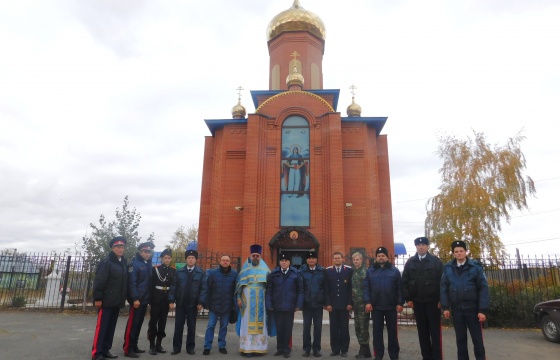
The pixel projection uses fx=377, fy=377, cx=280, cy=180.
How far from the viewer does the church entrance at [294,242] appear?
15.6 meters

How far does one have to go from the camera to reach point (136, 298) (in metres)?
5.91

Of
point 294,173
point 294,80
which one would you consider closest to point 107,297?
point 294,173

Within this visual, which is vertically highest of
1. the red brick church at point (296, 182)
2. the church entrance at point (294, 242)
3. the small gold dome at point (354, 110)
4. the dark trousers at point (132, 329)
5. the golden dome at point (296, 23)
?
the golden dome at point (296, 23)

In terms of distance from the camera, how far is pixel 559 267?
10.5m

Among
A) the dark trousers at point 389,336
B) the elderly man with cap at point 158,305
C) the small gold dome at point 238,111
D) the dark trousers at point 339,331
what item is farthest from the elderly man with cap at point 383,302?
the small gold dome at point 238,111

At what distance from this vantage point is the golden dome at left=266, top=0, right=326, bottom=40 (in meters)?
21.3

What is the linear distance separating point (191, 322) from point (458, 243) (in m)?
4.31

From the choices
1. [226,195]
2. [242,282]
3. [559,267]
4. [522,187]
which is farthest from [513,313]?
[226,195]

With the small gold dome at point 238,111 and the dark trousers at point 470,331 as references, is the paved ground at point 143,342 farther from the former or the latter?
the small gold dome at point 238,111

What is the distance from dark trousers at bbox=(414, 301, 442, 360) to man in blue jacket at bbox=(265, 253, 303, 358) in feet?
6.05

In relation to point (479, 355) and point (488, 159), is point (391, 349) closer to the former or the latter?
point (479, 355)

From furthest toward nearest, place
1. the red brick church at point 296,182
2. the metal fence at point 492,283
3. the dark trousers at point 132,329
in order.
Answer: the red brick church at point 296,182 → the metal fence at point 492,283 → the dark trousers at point 132,329

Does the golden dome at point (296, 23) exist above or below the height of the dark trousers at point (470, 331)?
above

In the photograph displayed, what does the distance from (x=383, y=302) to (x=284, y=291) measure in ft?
5.18
